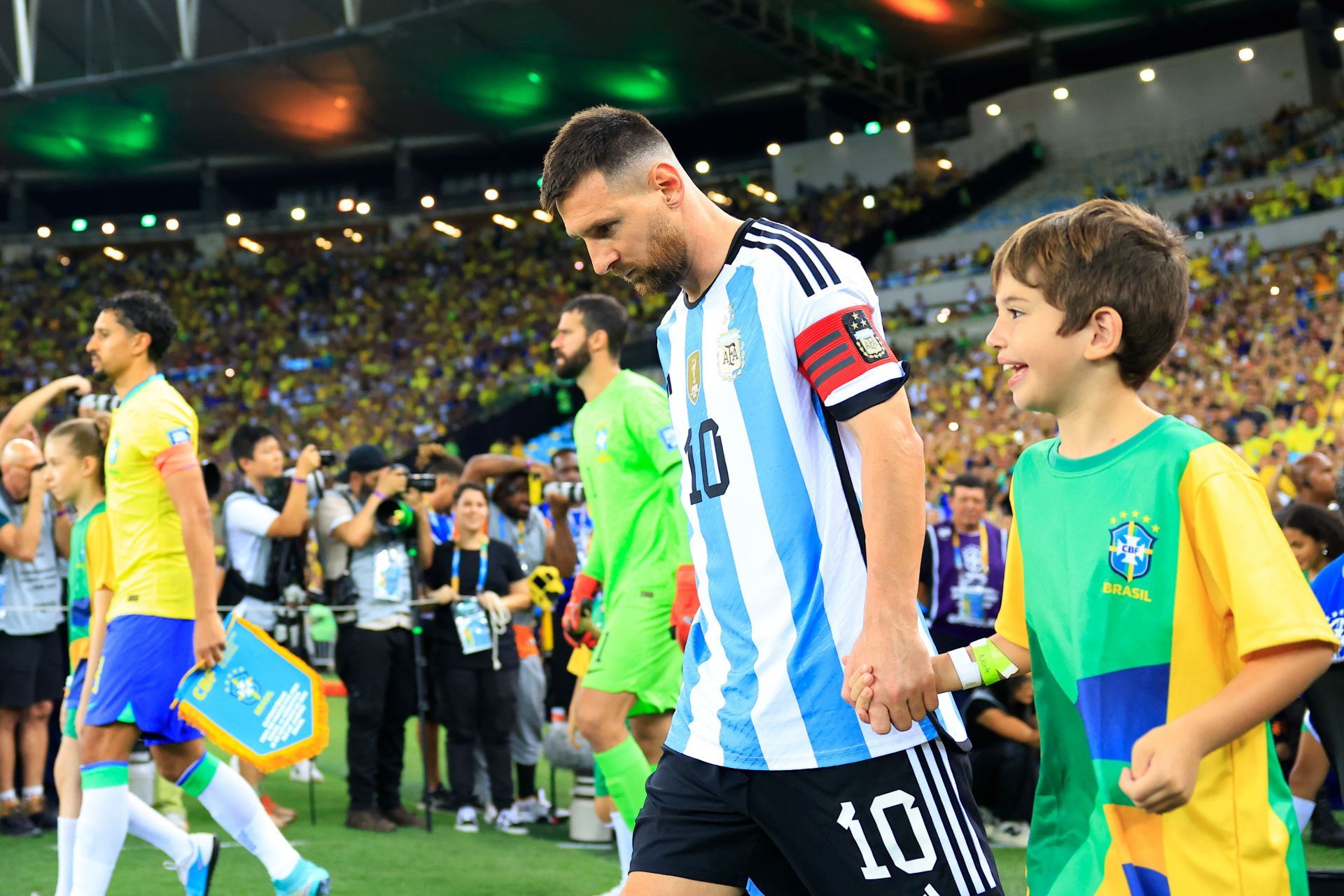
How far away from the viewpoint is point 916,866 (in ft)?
7.41

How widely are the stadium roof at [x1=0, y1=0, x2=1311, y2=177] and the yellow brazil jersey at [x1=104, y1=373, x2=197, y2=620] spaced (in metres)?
20.6

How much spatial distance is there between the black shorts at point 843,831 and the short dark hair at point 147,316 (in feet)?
10.5

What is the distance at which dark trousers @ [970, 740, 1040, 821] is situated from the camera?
6.39 m

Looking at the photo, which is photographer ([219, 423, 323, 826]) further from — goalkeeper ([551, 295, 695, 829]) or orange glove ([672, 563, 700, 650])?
orange glove ([672, 563, 700, 650])

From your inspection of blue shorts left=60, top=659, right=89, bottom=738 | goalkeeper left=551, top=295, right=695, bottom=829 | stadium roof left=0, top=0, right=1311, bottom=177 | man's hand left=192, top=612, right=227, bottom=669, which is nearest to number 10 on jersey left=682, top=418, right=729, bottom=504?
goalkeeper left=551, top=295, right=695, bottom=829

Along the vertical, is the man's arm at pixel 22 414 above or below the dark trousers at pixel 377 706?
above

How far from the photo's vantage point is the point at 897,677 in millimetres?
2172

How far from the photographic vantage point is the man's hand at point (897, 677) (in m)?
2.17

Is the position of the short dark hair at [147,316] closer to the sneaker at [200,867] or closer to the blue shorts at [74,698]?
the blue shorts at [74,698]

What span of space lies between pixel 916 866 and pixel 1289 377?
1748cm

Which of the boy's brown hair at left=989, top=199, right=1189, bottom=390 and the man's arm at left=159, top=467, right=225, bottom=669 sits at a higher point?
the boy's brown hair at left=989, top=199, right=1189, bottom=390

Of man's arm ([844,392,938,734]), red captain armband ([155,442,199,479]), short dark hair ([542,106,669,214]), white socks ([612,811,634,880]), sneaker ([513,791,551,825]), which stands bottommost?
sneaker ([513,791,551,825])

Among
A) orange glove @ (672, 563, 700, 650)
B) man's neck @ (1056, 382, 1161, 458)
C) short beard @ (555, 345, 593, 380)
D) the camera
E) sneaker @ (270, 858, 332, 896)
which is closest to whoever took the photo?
man's neck @ (1056, 382, 1161, 458)

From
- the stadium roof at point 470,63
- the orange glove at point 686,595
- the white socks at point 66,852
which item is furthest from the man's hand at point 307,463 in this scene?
the stadium roof at point 470,63
